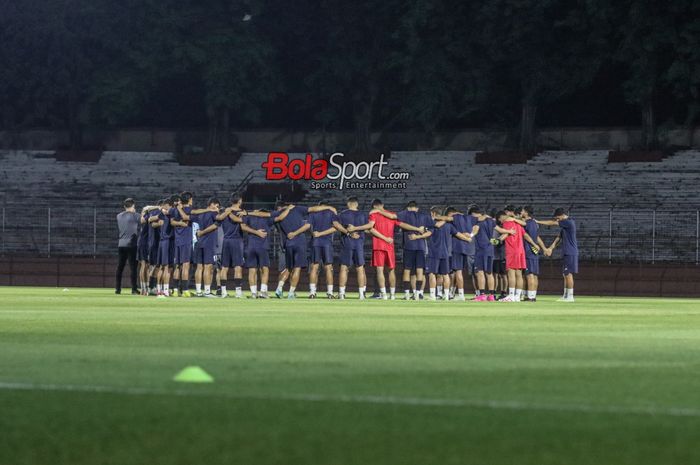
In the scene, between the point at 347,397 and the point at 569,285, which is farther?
the point at 569,285

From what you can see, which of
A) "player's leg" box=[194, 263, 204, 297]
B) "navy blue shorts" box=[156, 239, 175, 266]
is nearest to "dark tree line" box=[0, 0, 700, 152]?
"player's leg" box=[194, 263, 204, 297]

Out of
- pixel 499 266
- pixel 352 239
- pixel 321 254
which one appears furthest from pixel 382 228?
pixel 499 266

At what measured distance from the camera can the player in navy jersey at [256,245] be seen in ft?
112

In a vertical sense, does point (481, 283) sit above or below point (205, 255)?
below

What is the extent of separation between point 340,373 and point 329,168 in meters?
57.8

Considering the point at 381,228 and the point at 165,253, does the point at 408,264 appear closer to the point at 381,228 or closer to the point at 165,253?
the point at 381,228

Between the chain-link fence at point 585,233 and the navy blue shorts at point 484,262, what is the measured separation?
49.9 feet

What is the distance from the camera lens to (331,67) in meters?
74.6

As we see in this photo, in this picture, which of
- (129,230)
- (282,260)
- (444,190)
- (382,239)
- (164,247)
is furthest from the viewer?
(444,190)

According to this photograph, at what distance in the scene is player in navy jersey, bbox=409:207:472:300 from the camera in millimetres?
35312

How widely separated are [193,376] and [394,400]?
205cm

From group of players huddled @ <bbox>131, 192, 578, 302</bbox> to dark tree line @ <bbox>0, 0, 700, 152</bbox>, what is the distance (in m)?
31.2

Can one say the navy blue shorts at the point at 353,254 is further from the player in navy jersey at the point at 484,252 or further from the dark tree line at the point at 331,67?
the dark tree line at the point at 331,67

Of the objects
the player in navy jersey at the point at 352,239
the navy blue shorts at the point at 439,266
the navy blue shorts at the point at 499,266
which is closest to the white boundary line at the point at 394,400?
the player in navy jersey at the point at 352,239
